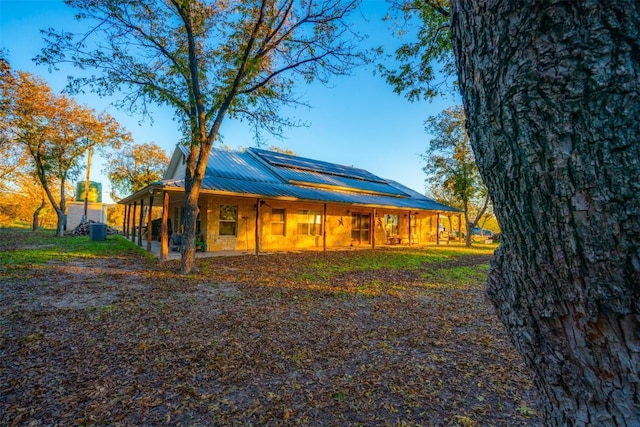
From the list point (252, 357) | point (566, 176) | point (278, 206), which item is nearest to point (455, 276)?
point (252, 357)

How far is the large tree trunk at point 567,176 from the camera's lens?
0.82 m

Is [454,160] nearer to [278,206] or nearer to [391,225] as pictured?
[391,225]

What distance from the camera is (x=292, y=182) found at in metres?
15.5

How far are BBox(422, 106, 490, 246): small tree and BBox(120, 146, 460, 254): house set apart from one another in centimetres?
158

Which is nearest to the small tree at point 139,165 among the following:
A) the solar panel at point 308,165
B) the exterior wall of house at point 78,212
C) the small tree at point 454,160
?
the exterior wall of house at point 78,212

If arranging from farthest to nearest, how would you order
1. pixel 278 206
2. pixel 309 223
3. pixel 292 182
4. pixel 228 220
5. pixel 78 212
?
pixel 78 212, pixel 309 223, pixel 292 182, pixel 278 206, pixel 228 220

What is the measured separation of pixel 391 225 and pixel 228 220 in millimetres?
10694

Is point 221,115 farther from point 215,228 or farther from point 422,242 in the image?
point 422,242

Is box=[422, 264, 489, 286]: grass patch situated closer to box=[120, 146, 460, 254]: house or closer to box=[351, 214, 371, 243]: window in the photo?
box=[120, 146, 460, 254]: house

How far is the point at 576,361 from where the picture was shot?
102 centimetres

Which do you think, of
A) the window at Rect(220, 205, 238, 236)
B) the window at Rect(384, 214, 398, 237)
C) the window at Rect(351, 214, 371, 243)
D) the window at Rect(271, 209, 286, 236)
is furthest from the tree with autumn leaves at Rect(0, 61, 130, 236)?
the window at Rect(384, 214, 398, 237)

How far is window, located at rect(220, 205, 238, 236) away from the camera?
13.3m

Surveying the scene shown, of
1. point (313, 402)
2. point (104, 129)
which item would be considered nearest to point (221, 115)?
point (313, 402)

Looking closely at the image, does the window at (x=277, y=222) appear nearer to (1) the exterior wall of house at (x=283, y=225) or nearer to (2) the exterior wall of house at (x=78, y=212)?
(1) the exterior wall of house at (x=283, y=225)
